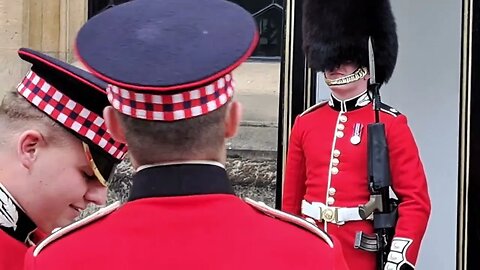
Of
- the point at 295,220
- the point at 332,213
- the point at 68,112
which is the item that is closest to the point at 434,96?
the point at 332,213

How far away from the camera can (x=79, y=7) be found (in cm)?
520

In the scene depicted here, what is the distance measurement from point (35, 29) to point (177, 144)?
4213mm

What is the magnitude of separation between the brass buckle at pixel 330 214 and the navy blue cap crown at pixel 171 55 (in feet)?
6.26

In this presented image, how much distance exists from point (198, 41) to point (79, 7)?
419 cm

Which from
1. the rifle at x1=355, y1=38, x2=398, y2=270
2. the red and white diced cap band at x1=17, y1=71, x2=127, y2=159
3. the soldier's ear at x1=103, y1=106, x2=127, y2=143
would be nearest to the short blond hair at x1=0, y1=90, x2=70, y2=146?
the red and white diced cap band at x1=17, y1=71, x2=127, y2=159

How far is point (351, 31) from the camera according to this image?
10.6ft

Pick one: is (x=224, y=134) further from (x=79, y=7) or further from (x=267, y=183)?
(x=79, y=7)

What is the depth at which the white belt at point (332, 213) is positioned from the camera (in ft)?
9.88

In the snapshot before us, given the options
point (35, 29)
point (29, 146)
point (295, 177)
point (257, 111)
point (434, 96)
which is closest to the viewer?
point (29, 146)

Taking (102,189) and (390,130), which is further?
(390,130)

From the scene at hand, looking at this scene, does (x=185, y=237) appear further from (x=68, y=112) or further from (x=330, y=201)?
(x=330, y=201)

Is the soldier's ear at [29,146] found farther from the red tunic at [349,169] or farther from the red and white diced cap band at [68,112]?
the red tunic at [349,169]

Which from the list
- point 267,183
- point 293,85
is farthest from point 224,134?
point 267,183

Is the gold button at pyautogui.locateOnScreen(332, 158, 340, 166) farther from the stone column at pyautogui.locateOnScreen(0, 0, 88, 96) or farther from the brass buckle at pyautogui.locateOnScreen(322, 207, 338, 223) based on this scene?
the stone column at pyautogui.locateOnScreen(0, 0, 88, 96)
